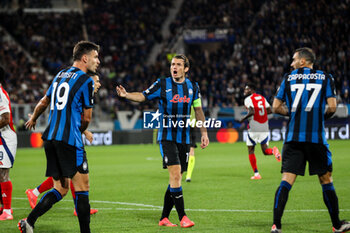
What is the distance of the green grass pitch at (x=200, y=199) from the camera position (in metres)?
7.48

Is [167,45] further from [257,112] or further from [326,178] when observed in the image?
[326,178]

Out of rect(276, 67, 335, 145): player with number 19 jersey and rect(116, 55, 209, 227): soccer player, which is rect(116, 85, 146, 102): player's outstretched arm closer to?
rect(116, 55, 209, 227): soccer player

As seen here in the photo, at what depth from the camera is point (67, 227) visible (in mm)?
7551

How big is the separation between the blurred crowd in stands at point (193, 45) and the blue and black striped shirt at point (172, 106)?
69.8 feet

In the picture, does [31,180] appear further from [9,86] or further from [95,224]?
[9,86]

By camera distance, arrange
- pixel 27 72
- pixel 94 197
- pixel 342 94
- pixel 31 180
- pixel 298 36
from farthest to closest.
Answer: pixel 27 72
pixel 298 36
pixel 342 94
pixel 31 180
pixel 94 197

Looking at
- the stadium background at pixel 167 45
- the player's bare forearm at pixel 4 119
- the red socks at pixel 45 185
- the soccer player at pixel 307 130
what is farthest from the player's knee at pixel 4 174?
the stadium background at pixel 167 45

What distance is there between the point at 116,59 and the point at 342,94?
15797mm

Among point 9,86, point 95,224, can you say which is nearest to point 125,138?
point 9,86

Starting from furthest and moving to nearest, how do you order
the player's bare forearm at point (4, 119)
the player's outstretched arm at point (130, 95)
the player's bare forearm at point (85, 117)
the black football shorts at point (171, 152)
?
the player's bare forearm at point (4, 119), the black football shorts at point (171, 152), the player's outstretched arm at point (130, 95), the player's bare forearm at point (85, 117)

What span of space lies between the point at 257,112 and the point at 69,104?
8504 mm

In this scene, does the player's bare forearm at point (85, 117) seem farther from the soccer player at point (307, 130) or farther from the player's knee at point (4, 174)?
the player's knee at point (4, 174)

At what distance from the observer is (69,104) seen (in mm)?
6012

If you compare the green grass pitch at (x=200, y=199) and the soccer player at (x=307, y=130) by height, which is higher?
the soccer player at (x=307, y=130)
